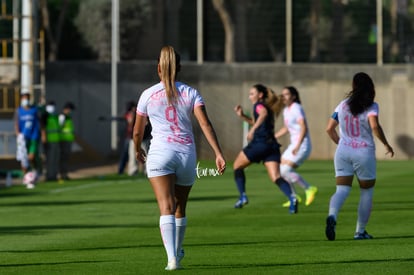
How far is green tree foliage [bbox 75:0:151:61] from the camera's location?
176 feet

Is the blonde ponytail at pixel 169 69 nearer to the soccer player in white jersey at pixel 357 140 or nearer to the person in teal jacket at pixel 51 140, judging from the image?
the soccer player in white jersey at pixel 357 140

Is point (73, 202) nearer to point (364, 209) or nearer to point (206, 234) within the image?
point (206, 234)

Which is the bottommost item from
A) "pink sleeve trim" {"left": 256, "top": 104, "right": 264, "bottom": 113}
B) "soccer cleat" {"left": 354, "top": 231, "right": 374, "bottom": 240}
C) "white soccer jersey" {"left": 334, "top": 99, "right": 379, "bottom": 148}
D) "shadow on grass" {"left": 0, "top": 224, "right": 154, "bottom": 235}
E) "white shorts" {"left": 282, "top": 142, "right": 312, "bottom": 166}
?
"shadow on grass" {"left": 0, "top": 224, "right": 154, "bottom": 235}

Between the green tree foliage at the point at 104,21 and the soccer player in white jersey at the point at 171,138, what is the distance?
1507 inches

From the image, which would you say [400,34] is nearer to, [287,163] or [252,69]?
[252,69]

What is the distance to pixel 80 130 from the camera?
44438 mm

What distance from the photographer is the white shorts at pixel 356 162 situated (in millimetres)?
15062

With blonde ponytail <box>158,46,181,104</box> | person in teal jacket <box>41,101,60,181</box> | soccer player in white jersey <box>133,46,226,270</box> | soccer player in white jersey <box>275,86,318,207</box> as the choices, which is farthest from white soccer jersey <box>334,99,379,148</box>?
person in teal jacket <box>41,101,60,181</box>

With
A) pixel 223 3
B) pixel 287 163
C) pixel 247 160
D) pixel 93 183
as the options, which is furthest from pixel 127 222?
pixel 223 3

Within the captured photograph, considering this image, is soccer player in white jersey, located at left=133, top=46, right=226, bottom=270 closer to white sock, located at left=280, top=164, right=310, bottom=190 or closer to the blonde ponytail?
the blonde ponytail

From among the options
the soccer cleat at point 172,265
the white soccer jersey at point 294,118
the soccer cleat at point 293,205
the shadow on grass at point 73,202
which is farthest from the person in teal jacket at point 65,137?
the soccer cleat at point 172,265

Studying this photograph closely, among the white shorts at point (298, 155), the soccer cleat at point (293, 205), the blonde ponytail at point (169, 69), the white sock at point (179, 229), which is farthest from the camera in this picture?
the white shorts at point (298, 155)

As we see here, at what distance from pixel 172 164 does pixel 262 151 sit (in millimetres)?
8541

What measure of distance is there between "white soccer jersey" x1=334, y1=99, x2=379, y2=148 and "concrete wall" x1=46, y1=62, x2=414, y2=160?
96.3ft
